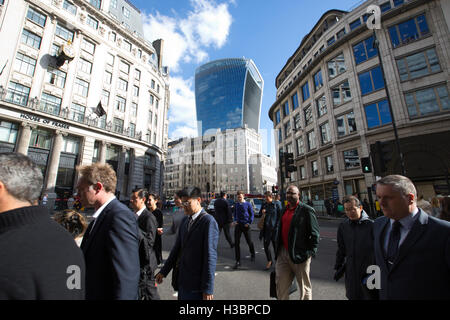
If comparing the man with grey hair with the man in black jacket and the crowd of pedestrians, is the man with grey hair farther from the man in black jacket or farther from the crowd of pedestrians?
the man in black jacket

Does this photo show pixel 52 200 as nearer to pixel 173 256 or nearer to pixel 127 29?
pixel 173 256

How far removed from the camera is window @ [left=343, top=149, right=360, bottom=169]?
20.8 m

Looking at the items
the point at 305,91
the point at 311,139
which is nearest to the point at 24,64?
the point at 305,91

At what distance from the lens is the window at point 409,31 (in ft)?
61.2

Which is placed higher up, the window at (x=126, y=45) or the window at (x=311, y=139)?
the window at (x=126, y=45)

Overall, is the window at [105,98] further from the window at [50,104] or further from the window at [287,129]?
the window at [287,129]

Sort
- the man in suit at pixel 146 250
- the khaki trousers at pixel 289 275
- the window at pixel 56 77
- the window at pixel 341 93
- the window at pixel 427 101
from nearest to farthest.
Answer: the man in suit at pixel 146 250, the khaki trousers at pixel 289 275, the window at pixel 427 101, the window at pixel 56 77, the window at pixel 341 93

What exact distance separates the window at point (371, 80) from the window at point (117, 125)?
3025 cm

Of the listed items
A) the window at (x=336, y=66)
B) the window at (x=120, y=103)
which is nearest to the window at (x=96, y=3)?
the window at (x=120, y=103)

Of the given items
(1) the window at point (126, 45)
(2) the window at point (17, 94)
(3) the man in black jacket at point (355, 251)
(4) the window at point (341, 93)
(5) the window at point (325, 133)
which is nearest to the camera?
(3) the man in black jacket at point (355, 251)

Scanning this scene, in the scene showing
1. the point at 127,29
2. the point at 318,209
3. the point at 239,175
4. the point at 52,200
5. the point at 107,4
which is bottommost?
the point at 318,209

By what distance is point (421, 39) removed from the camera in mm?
18312

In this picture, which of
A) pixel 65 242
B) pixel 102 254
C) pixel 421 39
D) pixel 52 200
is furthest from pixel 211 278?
pixel 421 39
